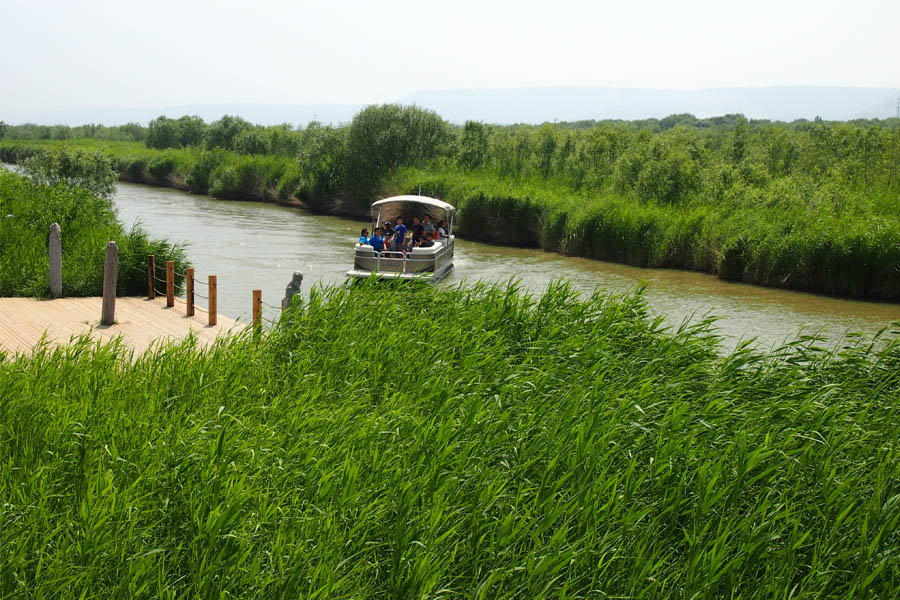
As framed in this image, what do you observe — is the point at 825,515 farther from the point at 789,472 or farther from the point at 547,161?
the point at 547,161

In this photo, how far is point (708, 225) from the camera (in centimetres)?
2830

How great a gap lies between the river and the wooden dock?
2864mm

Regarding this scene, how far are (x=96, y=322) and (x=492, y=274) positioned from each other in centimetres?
1461

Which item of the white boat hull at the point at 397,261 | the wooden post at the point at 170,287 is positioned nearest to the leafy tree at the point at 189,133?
the white boat hull at the point at 397,261

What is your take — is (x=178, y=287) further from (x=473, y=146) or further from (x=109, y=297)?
(x=473, y=146)

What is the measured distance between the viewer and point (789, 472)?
647 cm

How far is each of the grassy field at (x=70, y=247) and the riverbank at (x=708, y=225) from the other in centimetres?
1721

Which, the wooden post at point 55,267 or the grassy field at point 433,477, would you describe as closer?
the grassy field at point 433,477

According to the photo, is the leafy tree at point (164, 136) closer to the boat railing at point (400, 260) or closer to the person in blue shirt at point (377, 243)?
the person in blue shirt at point (377, 243)

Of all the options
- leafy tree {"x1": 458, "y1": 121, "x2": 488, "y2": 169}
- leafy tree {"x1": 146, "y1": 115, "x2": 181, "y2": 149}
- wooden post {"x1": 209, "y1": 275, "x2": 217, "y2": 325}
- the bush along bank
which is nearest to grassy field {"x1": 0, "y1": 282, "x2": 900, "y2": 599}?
wooden post {"x1": 209, "y1": 275, "x2": 217, "y2": 325}

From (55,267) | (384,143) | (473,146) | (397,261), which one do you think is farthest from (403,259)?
(473,146)

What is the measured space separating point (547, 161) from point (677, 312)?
25690mm

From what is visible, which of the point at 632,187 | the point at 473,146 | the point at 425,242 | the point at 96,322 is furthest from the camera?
the point at 473,146

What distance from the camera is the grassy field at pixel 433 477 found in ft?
17.0
